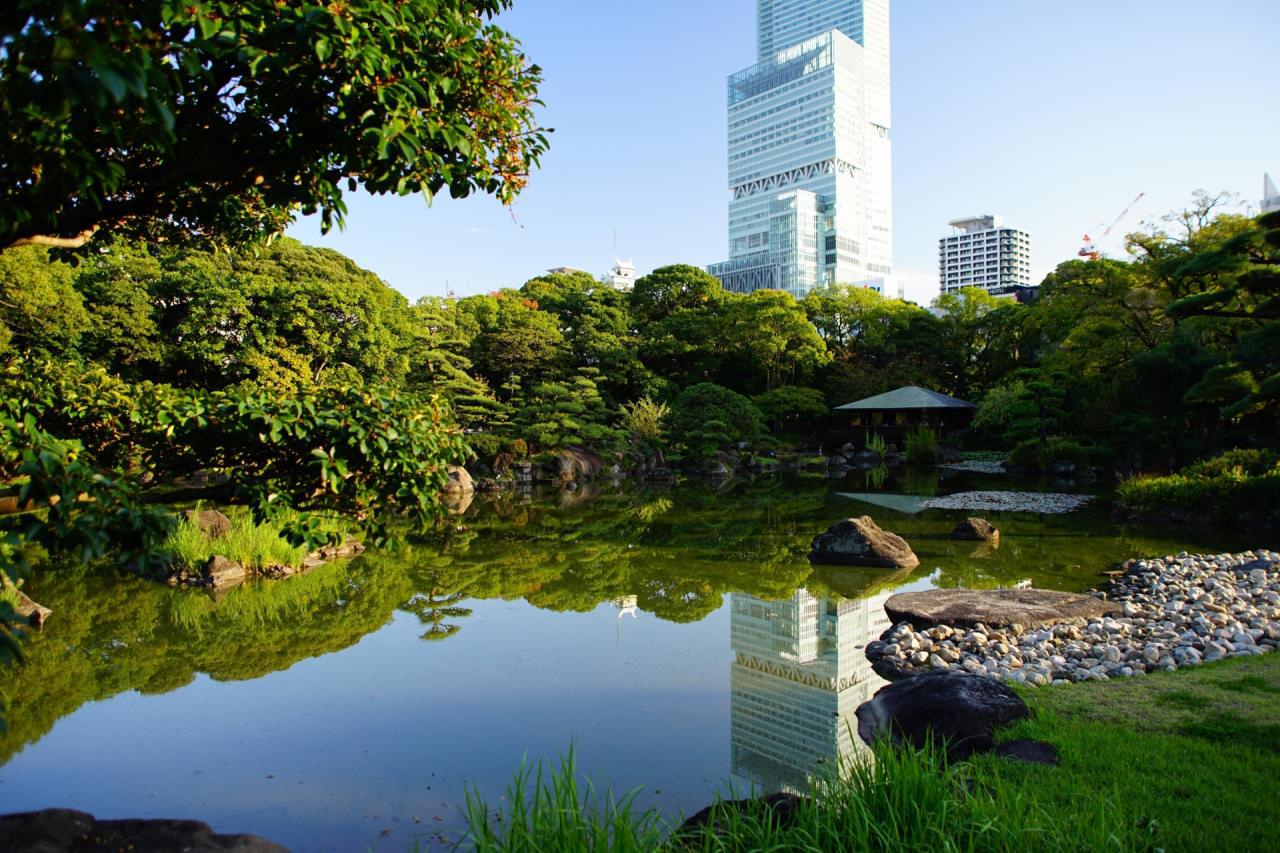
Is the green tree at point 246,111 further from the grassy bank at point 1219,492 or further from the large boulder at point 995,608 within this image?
the grassy bank at point 1219,492

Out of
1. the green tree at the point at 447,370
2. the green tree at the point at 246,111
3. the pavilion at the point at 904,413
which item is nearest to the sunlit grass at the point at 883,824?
the green tree at the point at 246,111

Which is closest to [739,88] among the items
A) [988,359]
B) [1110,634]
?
[988,359]

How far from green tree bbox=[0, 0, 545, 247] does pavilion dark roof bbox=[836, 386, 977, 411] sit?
21.3 metres

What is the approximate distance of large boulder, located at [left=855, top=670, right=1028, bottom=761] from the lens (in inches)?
122

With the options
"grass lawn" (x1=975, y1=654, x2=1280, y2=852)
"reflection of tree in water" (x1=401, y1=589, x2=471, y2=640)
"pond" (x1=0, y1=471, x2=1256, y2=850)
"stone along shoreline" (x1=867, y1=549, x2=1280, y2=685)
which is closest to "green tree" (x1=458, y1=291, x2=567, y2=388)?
"pond" (x1=0, y1=471, x2=1256, y2=850)

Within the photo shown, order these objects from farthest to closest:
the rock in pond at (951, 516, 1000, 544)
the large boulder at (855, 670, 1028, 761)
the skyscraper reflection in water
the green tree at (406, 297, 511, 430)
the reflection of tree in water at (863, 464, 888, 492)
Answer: the green tree at (406, 297, 511, 430), the reflection of tree in water at (863, 464, 888, 492), the rock in pond at (951, 516, 1000, 544), the skyscraper reflection in water, the large boulder at (855, 670, 1028, 761)

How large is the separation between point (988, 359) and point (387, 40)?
87.2ft

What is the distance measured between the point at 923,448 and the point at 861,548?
47.6 feet

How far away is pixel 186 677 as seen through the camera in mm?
4656

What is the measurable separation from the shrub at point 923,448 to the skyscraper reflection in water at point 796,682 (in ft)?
51.7

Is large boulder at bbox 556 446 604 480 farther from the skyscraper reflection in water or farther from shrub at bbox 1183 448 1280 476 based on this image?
shrub at bbox 1183 448 1280 476

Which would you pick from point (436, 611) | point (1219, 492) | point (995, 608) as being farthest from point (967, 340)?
point (436, 611)

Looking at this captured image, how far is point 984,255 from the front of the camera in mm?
83625

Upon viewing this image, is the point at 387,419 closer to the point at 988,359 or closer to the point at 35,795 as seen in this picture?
the point at 35,795
